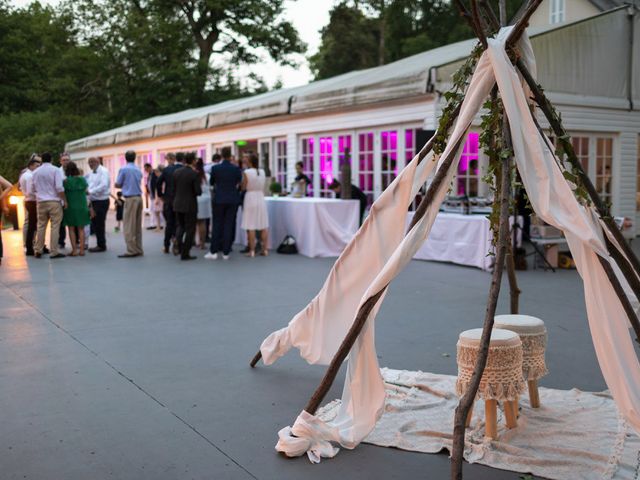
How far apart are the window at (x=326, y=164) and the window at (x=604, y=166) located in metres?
5.66

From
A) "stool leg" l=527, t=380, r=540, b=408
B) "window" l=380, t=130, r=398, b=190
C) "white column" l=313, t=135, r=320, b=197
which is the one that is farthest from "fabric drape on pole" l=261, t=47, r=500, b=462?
"white column" l=313, t=135, r=320, b=197

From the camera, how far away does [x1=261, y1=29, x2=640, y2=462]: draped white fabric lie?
3.88m

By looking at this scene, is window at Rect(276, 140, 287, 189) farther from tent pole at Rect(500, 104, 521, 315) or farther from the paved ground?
tent pole at Rect(500, 104, 521, 315)

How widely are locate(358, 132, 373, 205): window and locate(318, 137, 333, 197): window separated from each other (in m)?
1.11

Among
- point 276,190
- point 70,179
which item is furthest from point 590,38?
point 70,179

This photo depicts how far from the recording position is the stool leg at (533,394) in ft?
15.5

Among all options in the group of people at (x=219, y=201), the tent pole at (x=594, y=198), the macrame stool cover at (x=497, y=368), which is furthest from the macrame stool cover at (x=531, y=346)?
the group of people at (x=219, y=201)

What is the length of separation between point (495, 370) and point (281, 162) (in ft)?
49.3

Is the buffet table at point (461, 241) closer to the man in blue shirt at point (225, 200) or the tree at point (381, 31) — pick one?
the man in blue shirt at point (225, 200)

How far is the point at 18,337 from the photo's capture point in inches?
277

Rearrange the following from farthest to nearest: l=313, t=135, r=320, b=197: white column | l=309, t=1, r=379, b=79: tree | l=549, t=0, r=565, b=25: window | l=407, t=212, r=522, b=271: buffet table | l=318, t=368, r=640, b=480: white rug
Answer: l=309, t=1, r=379, b=79: tree
l=549, t=0, r=565, b=25: window
l=313, t=135, r=320, b=197: white column
l=407, t=212, r=522, b=271: buffet table
l=318, t=368, r=640, b=480: white rug

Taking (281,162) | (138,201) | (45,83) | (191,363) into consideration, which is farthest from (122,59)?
(191,363)

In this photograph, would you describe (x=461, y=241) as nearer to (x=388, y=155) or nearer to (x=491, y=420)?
(x=388, y=155)

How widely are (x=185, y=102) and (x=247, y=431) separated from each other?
39.9 metres
